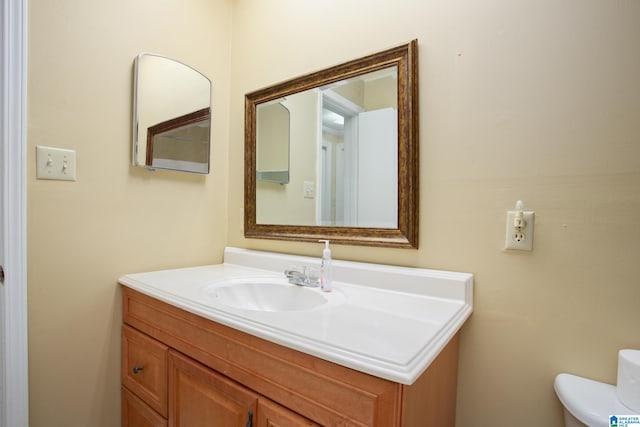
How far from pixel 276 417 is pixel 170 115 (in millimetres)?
1200

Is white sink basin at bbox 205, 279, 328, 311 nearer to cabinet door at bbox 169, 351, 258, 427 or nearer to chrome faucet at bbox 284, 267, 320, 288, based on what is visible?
chrome faucet at bbox 284, 267, 320, 288

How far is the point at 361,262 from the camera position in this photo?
110cm

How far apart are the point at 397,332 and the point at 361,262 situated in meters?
0.46

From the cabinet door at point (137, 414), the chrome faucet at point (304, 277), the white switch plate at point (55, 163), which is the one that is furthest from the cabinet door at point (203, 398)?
the white switch plate at point (55, 163)

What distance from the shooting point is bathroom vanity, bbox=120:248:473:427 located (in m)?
0.55

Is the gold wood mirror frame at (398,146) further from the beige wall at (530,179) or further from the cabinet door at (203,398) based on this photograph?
the cabinet door at (203,398)

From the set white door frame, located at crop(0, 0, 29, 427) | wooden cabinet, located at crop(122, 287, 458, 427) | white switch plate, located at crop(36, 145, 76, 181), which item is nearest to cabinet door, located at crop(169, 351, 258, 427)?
wooden cabinet, located at crop(122, 287, 458, 427)

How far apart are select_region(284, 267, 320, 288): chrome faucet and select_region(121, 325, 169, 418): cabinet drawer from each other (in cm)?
45

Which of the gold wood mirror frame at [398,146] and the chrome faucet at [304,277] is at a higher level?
the gold wood mirror frame at [398,146]

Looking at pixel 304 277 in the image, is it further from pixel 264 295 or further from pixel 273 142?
pixel 273 142

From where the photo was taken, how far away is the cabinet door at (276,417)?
0.62 m

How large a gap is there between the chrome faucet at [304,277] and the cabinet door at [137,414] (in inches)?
22.8

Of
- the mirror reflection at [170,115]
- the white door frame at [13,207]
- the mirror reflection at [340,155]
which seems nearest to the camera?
the white door frame at [13,207]

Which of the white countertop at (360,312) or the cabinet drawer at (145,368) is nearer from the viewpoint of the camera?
the white countertop at (360,312)
